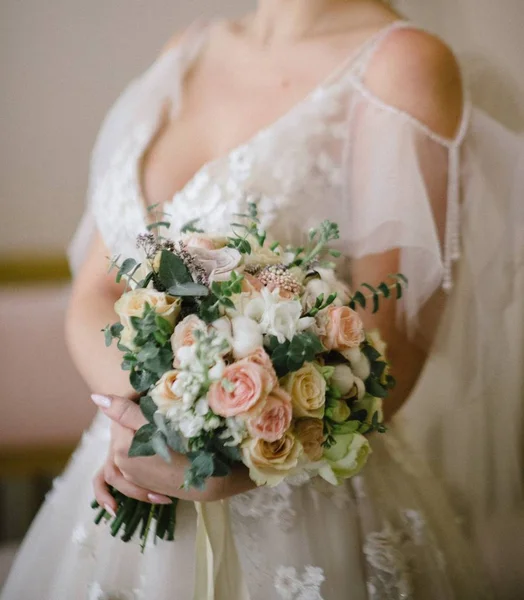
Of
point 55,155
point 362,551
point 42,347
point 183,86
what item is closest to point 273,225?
point 183,86

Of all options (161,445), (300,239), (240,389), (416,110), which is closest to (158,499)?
(161,445)

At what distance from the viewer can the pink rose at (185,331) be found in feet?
1.67

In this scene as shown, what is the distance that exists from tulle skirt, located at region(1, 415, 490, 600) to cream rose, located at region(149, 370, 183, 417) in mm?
261

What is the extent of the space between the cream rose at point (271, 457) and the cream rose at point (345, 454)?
0.16ft

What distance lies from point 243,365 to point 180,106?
62 cm

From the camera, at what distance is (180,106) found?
→ 0.95m

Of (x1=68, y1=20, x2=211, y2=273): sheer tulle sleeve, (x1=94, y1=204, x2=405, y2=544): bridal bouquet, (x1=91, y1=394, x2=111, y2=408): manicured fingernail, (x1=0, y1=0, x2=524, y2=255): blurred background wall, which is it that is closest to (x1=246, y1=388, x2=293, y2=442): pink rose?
(x1=94, y1=204, x2=405, y2=544): bridal bouquet

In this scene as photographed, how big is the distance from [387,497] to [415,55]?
618 millimetres

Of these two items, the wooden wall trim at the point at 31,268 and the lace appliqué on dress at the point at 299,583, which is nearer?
the lace appliqué on dress at the point at 299,583

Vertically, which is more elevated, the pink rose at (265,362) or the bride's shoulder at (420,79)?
the bride's shoulder at (420,79)

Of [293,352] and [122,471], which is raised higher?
[293,352]

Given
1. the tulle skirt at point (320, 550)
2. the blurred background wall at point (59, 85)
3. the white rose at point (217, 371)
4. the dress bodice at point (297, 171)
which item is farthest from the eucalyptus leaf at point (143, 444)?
the blurred background wall at point (59, 85)

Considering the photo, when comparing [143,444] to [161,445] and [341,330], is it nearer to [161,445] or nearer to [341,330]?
[161,445]

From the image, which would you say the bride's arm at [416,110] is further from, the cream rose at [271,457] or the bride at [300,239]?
the cream rose at [271,457]
